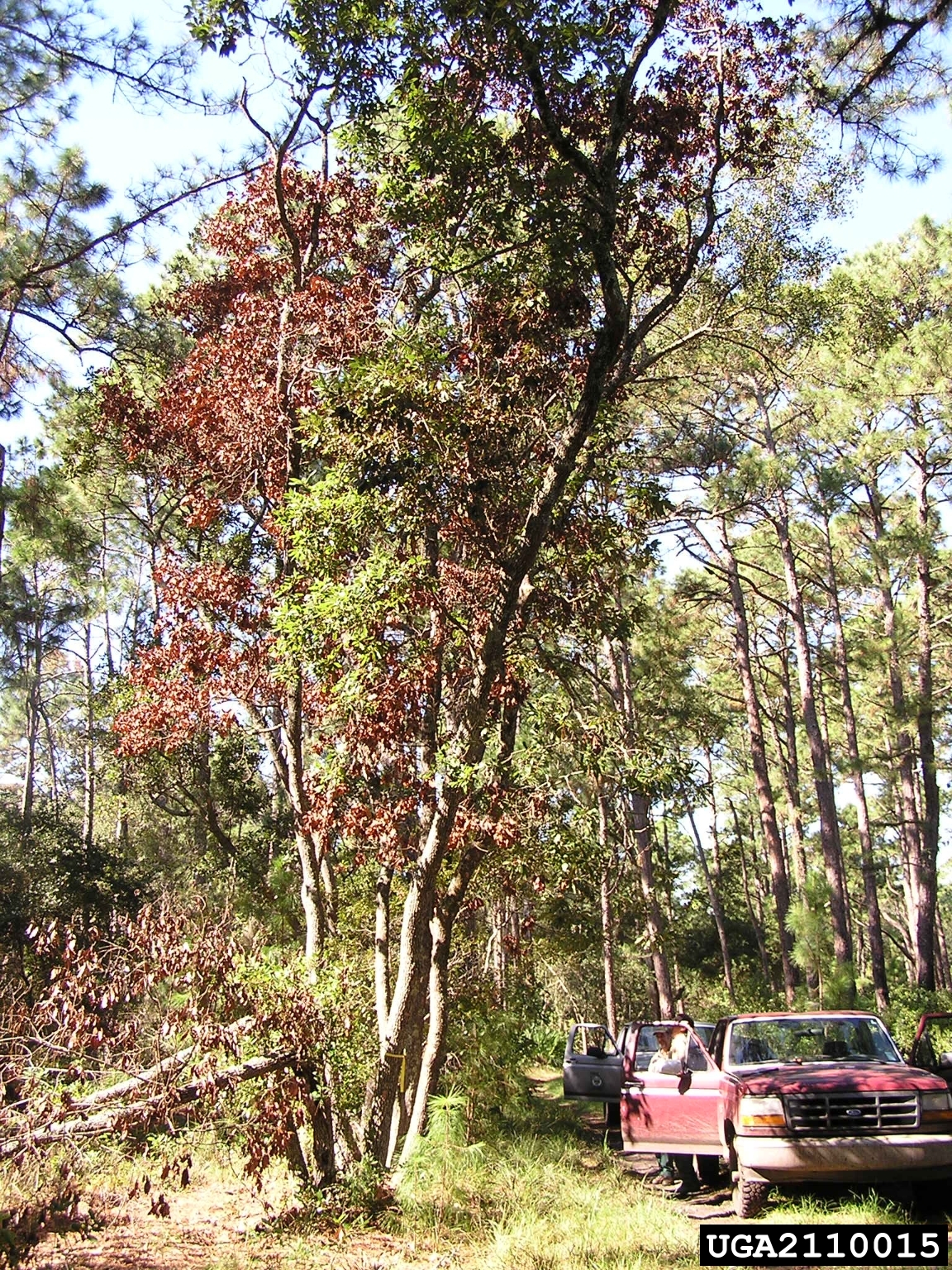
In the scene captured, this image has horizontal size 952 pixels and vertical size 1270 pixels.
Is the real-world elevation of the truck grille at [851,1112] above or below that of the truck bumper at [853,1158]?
above

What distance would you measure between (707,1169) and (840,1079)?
320 cm

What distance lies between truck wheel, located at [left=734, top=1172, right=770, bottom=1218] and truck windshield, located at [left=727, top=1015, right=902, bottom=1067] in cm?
124

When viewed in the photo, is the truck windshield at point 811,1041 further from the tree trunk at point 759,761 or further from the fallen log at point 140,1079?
the tree trunk at point 759,761

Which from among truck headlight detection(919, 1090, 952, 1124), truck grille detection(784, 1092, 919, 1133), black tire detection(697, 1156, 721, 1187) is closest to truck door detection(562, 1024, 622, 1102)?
black tire detection(697, 1156, 721, 1187)

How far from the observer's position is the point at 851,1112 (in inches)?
287

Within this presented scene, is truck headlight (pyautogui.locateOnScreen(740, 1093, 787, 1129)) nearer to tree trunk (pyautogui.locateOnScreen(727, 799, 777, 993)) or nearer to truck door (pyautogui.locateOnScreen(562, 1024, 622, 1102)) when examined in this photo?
truck door (pyautogui.locateOnScreen(562, 1024, 622, 1102))

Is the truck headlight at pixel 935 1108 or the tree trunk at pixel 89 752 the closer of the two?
the truck headlight at pixel 935 1108

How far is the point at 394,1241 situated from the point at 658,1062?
3.34m

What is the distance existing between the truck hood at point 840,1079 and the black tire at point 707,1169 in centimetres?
231

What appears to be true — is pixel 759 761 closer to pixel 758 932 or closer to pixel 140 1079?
pixel 140 1079

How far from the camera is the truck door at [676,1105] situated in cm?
902

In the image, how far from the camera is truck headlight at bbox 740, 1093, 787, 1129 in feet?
24.3

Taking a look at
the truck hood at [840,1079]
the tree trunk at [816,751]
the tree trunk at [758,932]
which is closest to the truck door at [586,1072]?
the truck hood at [840,1079]

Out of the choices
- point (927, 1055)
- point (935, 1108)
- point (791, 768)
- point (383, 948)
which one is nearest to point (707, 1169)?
point (927, 1055)
